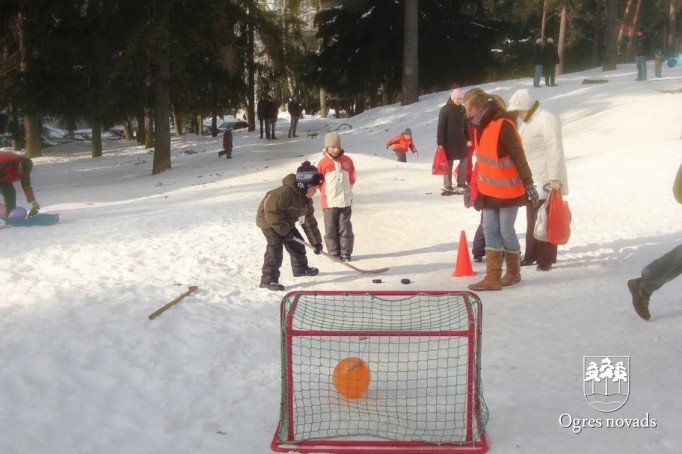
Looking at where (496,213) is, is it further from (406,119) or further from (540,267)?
(406,119)

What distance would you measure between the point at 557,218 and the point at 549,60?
771 inches

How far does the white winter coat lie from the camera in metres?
6.86

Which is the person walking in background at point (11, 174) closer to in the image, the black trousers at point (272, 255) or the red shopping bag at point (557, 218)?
the black trousers at point (272, 255)

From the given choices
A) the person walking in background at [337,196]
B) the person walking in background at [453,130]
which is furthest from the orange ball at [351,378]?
the person walking in background at [453,130]

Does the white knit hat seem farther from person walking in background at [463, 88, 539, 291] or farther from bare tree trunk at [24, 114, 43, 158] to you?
bare tree trunk at [24, 114, 43, 158]

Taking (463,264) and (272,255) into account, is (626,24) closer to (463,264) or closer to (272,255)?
(463,264)

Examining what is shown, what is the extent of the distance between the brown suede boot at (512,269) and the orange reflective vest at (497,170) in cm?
70

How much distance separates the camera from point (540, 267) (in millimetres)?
7496

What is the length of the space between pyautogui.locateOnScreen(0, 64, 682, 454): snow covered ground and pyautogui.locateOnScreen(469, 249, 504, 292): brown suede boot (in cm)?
27

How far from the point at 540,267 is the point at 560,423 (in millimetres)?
3644

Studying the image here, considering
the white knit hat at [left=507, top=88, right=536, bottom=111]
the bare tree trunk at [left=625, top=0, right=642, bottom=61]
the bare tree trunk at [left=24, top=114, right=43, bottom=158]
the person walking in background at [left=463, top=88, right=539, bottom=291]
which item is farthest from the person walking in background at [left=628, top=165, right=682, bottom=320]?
the bare tree trunk at [left=625, top=0, right=642, bottom=61]

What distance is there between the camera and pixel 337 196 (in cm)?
815

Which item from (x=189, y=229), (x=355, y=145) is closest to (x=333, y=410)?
(x=189, y=229)

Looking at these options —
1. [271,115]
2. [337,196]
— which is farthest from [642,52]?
[337,196]
